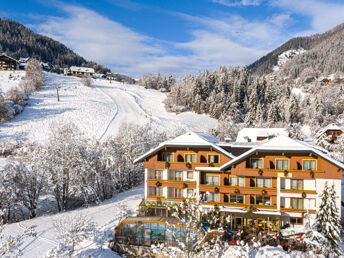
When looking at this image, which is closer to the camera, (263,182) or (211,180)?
(263,182)

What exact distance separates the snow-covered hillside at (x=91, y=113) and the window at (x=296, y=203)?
4485 centimetres

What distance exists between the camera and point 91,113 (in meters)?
71.1

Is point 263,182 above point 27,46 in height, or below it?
below

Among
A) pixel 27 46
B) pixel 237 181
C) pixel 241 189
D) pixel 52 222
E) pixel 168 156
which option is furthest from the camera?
pixel 27 46

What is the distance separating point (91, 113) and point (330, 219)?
216ft

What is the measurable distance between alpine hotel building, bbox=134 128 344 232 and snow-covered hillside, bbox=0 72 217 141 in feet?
113

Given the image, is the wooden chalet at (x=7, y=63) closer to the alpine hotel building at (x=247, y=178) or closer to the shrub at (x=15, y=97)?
the shrub at (x=15, y=97)

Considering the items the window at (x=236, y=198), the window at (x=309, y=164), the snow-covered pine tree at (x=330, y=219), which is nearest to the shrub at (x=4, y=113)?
the window at (x=236, y=198)

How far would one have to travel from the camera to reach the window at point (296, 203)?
75.7 feet

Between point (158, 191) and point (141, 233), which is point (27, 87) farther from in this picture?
point (141, 233)

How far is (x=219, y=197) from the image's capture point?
80.6ft

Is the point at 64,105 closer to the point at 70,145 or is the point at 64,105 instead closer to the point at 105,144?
the point at 105,144

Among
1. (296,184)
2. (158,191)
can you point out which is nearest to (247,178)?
(296,184)

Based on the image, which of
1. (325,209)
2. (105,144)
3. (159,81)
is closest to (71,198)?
(105,144)
